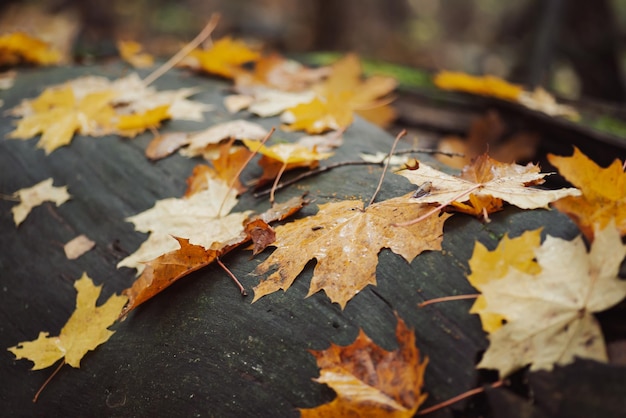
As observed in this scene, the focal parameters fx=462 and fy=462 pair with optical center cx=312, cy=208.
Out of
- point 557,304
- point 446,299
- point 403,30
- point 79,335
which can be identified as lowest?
point 403,30

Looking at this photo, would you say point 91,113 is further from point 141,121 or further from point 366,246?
point 366,246

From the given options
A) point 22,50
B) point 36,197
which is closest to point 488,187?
point 36,197

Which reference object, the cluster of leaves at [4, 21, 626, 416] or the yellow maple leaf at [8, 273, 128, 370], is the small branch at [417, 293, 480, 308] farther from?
the yellow maple leaf at [8, 273, 128, 370]

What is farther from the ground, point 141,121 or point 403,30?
point 141,121

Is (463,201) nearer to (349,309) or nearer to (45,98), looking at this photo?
(349,309)

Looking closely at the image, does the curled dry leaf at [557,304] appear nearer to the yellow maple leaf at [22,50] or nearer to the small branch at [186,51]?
the small branch at [186,51]

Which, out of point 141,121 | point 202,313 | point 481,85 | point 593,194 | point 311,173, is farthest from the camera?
point 481,85
